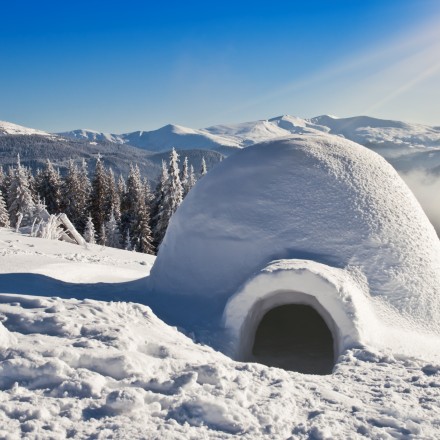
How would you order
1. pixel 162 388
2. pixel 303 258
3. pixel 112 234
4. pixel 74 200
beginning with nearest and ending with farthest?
1. pixel 162 388
2. pixel 303 258
3. pixel 112 234
4. pixel 74 200

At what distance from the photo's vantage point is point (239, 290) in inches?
239

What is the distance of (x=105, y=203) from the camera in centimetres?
3666

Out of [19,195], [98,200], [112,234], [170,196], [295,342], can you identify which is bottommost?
[112,234]

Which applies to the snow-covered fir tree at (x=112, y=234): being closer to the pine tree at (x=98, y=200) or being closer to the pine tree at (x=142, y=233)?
the pine tree at (x=142, y=233)

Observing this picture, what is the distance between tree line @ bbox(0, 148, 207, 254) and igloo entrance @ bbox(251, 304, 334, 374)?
2129cm

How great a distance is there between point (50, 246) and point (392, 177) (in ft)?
29.9

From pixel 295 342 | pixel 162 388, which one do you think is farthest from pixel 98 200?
pixel 162 388

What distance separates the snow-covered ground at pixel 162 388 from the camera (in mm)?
3387

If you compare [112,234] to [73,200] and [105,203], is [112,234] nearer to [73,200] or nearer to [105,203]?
[105,203]

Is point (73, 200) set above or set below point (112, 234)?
above

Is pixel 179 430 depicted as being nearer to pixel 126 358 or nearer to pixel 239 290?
pixel 126 358

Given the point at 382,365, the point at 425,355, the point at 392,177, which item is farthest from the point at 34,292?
the point at 392,177

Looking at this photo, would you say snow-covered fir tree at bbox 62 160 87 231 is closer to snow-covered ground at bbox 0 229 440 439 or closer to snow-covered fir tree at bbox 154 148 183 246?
snow-covered fir tree at bbox 154 148 183 246

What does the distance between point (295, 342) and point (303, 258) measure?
7.68 ft
